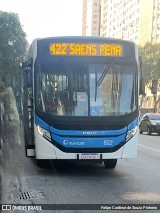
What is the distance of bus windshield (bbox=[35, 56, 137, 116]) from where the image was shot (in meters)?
9.43

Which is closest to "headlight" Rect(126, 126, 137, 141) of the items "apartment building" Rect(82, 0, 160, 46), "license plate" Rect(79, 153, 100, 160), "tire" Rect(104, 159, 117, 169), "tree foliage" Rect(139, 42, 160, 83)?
"license plate" Rect(79, 153, 100, 160)

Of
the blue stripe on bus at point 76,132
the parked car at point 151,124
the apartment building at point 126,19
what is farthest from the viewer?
the apartment building at point 126,19

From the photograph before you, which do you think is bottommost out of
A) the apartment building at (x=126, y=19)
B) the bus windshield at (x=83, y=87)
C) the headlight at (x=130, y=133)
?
the headlight at (x=130, y=133)

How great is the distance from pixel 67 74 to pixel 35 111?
1.08 meters

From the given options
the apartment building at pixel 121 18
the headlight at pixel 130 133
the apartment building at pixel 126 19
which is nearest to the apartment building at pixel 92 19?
the apartment building at pixel 126 19

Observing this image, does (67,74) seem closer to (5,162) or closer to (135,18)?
(5,162)

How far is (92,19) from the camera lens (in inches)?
6777

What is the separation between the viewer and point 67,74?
9.49m

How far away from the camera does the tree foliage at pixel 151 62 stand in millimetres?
57047

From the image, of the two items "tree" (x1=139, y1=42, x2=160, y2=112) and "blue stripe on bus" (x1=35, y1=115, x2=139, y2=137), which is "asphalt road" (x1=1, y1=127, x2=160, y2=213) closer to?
"blue stripe on bus" (x1=35, y1=115, x2=139, y2=137)

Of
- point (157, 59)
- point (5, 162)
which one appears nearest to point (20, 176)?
point (5, 162)

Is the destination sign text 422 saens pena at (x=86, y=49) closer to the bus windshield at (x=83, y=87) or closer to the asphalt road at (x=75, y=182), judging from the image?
the bus windshield at (x=83, y=87)

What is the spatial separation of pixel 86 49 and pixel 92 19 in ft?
544

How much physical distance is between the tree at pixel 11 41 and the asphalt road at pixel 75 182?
12.1 metres
